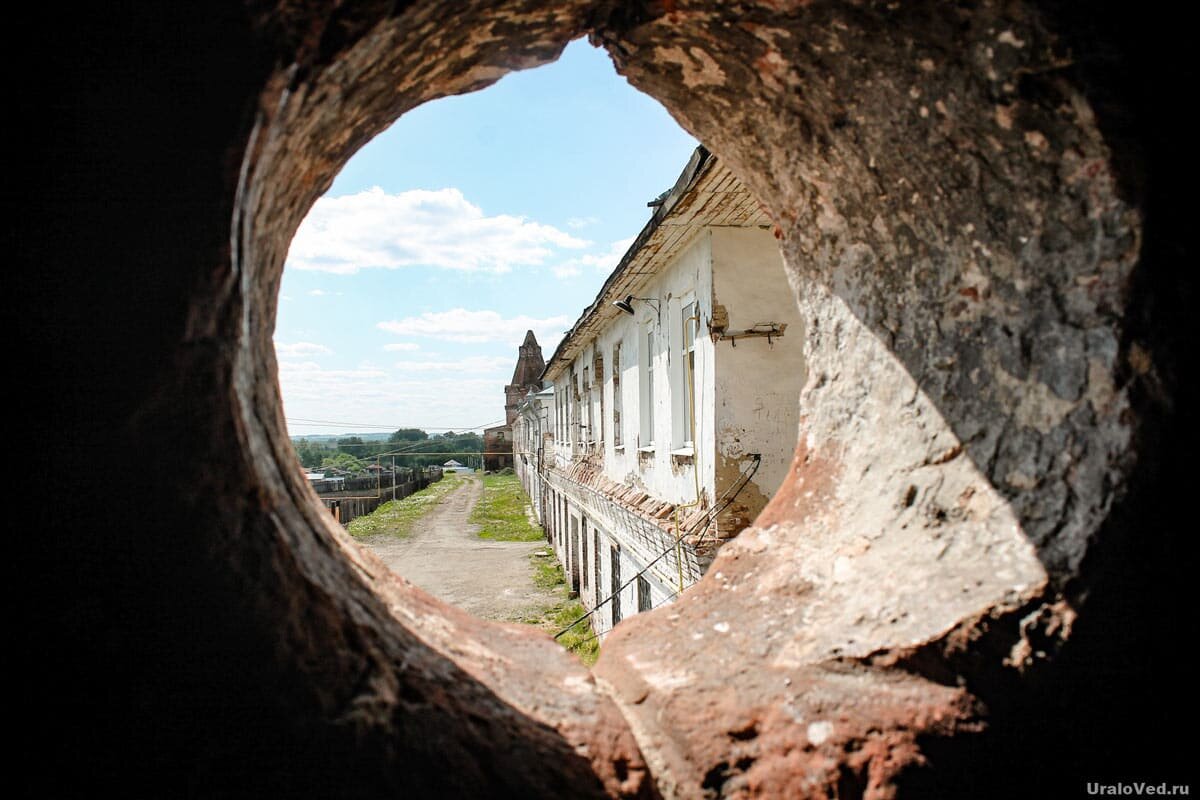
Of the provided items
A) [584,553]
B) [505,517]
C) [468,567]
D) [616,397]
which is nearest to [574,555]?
[584,553]

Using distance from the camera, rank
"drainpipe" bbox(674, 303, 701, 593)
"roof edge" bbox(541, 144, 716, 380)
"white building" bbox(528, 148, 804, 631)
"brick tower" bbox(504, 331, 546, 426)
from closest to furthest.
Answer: "roof edge" bbox(541, 144, 716, 380), "white building" bbox(528, 148, 804, 631), "drainpipe" bbox(674, 303, 701, 593), "brick tower" bbox(504, 331, 546, 426)

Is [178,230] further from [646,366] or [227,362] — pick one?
[646,366]

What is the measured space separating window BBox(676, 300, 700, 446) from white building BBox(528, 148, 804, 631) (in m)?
0.02

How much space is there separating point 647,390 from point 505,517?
886 inches

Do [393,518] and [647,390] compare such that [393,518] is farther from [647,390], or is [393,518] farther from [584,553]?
[647,390]

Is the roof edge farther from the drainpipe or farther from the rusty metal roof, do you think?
the drainpipe

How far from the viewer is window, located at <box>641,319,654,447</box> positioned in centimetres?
934

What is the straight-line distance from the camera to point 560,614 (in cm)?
1398

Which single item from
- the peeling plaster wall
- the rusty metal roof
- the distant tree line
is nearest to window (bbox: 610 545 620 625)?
the rusty metal roof

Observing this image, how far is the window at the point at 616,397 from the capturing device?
11.2m

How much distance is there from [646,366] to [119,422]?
8513 millimetres

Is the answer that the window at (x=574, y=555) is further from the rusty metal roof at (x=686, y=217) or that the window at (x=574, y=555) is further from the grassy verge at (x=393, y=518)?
the rusty metal roof at (x=686, y=217)

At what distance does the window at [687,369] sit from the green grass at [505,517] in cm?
1807

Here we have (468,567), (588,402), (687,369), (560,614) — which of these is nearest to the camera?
(687,369)
